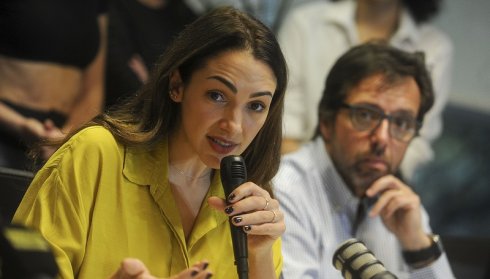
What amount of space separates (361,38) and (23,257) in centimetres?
237

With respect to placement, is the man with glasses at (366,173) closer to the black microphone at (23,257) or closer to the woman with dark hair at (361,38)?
the woman with dark hair at (361,38)

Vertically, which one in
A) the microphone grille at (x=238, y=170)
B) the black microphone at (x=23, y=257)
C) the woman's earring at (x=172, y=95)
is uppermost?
the woman's earring at (x=172, y=95)

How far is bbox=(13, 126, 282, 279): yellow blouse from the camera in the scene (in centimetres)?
165

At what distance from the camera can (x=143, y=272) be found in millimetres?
1467

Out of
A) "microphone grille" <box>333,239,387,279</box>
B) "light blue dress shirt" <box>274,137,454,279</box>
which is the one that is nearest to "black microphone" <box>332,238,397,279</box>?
"microphone grille" <box>333,239,387,279</box>

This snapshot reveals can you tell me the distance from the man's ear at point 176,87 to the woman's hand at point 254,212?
0.27m

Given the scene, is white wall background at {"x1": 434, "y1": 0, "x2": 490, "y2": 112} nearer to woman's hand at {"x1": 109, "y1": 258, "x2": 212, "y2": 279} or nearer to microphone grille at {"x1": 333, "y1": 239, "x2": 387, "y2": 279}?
microphone grille at {"x1": 333, "y1": 239, "x2": 387, "y2": 279}

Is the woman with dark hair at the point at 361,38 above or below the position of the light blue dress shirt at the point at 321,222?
above

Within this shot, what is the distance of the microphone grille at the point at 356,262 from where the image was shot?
1.75m

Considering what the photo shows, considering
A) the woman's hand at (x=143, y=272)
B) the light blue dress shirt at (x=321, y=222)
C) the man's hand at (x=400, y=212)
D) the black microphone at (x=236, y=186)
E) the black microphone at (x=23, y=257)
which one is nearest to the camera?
the black microphone at (x=23, y=257)

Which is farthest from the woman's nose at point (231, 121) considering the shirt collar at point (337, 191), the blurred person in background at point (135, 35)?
the blurred person in background at point (135, 35)

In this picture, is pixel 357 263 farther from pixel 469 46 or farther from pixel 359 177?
pixel 469 46

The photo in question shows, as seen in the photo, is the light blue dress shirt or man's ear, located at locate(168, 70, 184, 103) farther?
the light blue dress shirt

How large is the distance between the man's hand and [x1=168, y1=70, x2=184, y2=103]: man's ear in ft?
2.60
